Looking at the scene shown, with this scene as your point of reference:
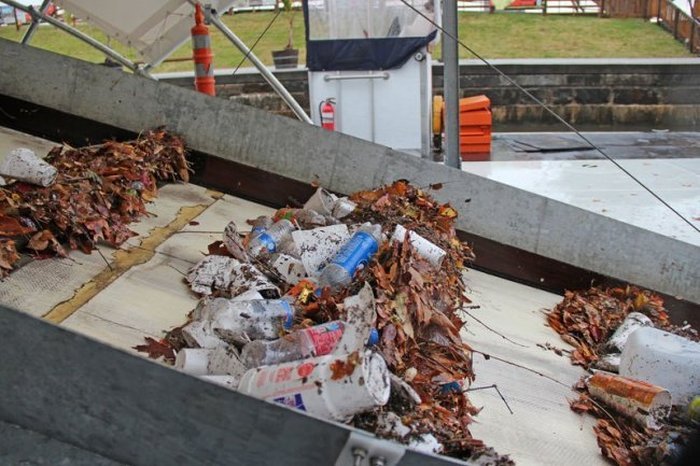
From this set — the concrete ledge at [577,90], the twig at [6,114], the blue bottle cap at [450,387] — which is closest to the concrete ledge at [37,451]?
the blue bottle cap at [450,387]

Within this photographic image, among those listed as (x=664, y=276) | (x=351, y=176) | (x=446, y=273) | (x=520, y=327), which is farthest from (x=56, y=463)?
(x=664, y=276)

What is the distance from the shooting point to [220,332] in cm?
358

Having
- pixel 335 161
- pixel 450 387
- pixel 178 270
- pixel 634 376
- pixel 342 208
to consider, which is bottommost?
pixel 634 376

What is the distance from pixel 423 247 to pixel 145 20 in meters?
6.41

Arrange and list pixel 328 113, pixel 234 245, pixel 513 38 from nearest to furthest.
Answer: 1. pixel 234 245
2. pixel 328 113
3. pixel 513 38

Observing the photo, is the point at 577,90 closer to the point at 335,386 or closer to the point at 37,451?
the point at 335,386

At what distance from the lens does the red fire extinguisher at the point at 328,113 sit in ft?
42.2

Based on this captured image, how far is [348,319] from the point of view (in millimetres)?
3525

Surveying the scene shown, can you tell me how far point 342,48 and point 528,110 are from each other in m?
7.75

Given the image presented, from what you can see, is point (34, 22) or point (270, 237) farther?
point (34, 22)

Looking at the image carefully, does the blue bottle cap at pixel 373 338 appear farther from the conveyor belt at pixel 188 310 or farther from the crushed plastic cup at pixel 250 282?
the crushed plastic cup at pixel 250 282

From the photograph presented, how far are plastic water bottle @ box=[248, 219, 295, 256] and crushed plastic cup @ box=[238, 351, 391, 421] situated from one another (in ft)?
6.08

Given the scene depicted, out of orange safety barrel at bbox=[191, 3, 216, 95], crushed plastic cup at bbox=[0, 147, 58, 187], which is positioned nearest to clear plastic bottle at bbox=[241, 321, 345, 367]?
crushed plastic cup at bbox=[0, 147, 58, 187]

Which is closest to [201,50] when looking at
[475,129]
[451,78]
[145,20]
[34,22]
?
[145,20]
